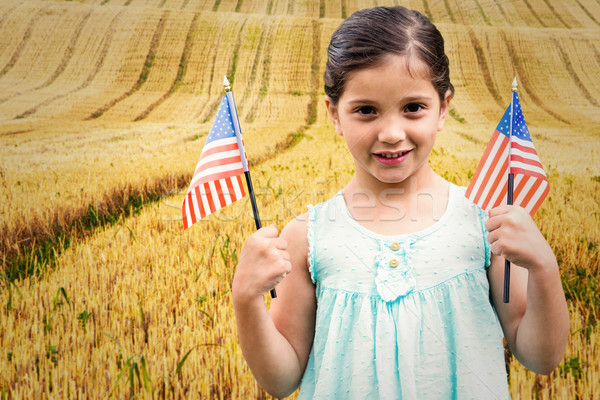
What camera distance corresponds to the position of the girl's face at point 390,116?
1.31 m

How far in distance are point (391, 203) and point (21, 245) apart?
3.89m

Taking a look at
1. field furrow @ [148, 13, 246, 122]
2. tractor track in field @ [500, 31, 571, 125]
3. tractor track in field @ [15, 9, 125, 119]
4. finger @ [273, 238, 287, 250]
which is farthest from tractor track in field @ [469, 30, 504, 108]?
finger @ [273, 238, 287, 250]

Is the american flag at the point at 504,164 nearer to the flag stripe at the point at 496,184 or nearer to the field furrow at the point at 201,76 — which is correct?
the flag stripe at the point at 496,184

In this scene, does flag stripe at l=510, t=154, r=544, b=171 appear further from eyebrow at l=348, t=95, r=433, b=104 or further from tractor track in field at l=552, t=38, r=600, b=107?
tractor track in field at l=552, t=38, r=600, b=107

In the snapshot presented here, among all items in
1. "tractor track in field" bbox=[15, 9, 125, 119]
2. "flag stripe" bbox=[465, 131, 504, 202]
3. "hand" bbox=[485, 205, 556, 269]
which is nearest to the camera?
"hand" bbox=[485, 205, 556, 269]

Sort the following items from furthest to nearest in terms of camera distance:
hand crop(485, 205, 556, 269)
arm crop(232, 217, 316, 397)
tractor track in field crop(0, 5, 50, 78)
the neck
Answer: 1. tractor track in field crop(0, 5, 50, 78)
2. the neck
3. arm crop(232, 217, 316, 397)
4. hand crop(485, 205, 556, 269)

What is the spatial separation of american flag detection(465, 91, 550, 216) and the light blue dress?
23 cm

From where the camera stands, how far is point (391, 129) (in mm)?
1299

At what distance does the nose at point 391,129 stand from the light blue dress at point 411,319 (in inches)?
11.8

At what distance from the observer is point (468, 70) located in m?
26.0

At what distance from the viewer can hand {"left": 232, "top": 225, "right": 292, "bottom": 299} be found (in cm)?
131

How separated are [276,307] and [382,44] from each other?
2.79 feet

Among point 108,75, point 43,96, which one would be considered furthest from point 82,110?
point 108,75

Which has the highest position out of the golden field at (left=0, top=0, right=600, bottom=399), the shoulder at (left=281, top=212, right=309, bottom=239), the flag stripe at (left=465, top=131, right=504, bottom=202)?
the flag stripe at (left=465, top=131, right=504, bottom=202)
